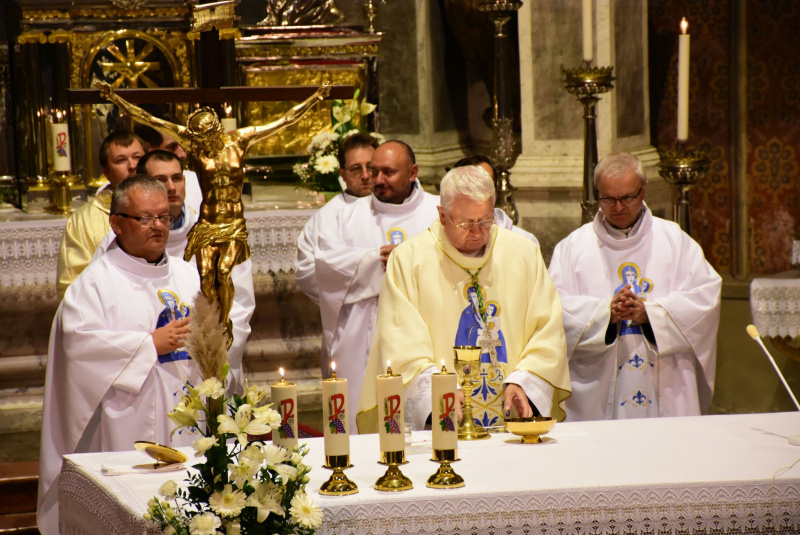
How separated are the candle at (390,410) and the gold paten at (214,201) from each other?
3.33ft

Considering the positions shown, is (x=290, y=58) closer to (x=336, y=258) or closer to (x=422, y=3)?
(x=422, y=3)

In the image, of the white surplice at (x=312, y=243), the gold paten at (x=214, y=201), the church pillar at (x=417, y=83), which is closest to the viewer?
the gold paten at (x=214, y=201)

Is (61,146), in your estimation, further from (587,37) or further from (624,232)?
(624,232)

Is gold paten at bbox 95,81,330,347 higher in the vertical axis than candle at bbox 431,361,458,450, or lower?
higher

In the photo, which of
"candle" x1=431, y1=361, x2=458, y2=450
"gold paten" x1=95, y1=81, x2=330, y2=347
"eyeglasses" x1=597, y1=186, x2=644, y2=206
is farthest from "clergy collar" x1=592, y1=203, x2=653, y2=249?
"candle" x1=431, y1=361, x2=458, y2=450

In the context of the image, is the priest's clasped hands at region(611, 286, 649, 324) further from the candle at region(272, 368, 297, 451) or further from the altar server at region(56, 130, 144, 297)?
the altar server at region(56, 130, 144, 297)

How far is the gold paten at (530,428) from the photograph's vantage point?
3.77m

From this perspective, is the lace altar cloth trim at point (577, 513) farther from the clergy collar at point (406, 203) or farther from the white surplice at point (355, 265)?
the clergy collar at point (406, 203)

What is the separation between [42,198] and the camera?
7703 millimetres

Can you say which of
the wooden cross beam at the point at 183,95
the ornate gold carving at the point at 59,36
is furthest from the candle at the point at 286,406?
the ornate gold carving at the point at 59,36

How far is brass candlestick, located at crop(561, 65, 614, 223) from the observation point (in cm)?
550

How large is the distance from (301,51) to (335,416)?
522 cm

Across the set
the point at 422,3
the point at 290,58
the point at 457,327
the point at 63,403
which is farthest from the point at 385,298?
the point at 422,3

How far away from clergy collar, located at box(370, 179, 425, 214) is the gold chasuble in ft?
4.61
